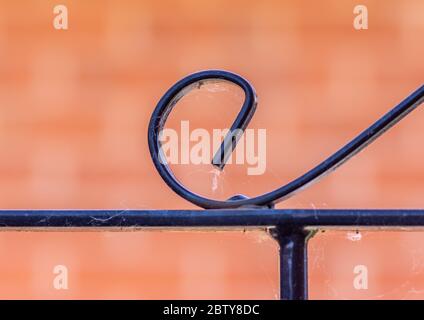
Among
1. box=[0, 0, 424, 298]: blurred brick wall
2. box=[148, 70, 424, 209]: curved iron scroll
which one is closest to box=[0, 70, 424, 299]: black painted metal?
box=[148, 70, 424, 209]: curved iron scroll

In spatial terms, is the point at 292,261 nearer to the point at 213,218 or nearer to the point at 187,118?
the point at 213,218

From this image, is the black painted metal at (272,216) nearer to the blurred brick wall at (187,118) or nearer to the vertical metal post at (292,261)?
the vertical metal post at (292,261)

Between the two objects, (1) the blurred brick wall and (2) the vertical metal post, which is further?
(1) the blurred brick wall

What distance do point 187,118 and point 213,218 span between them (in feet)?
4.97

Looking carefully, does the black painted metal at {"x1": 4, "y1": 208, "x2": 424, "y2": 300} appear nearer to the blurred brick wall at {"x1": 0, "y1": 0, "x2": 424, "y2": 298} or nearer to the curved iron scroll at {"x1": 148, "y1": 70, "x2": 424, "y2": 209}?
the curved iron scroll at {"x1": 148, "y1": 70, "x2": 424, "y2": 209}

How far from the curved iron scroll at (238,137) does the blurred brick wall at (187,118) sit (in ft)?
4.64

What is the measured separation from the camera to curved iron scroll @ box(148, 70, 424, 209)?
0.61m

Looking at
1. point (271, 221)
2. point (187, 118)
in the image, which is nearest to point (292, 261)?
point (271, 221)

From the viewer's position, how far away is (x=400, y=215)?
23.6 inches

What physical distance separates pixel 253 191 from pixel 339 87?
1.31 ft

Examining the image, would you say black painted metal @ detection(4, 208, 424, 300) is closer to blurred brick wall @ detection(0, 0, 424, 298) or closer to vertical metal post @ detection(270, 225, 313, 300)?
vertical metal post @ detection(270, 225, 313, 300)

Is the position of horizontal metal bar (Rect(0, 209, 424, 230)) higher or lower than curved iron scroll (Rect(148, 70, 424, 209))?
lower

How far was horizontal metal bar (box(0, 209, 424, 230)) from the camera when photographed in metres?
0.60

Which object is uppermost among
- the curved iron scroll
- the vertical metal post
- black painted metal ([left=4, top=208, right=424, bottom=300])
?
the curved iron scroll
